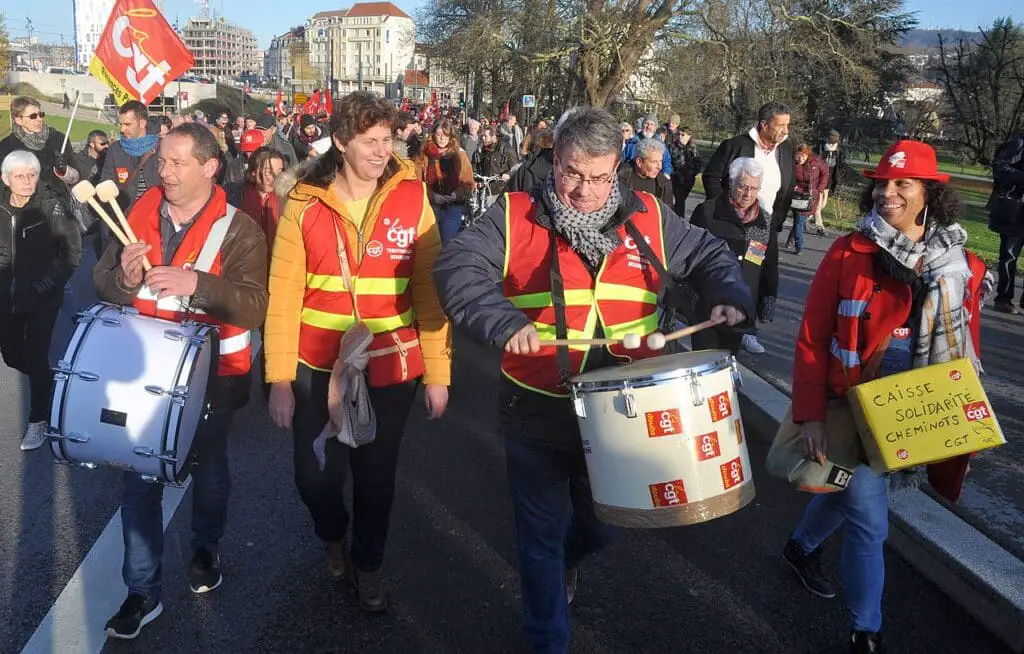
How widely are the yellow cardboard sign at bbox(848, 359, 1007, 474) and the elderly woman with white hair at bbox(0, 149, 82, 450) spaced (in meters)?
4.28

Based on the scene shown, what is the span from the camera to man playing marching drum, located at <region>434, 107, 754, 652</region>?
2.56 meters

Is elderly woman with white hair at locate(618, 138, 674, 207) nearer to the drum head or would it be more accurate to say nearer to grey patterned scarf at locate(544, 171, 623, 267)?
grey patterned scarf at locate(544, 171, 623, 267)

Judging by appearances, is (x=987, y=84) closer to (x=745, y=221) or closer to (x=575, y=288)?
(x=745, y=221)

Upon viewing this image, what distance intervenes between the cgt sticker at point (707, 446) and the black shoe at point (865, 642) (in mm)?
1237

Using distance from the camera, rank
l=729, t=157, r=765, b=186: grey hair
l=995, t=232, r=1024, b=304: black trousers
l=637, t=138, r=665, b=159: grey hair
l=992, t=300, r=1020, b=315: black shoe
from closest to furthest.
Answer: l=729, t=157, r=765, b=186: grey hair, l=637, t=138, r=665, b=159: grey hair, l=995, t=232, r=1024, b=304: black trousers, l=992, t=300, r=1020, b=315: black shoe

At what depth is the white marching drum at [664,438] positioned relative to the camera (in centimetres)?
230

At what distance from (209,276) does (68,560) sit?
166 centimetres

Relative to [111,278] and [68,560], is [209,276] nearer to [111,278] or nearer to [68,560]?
[111,278]

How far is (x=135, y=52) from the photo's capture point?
838 cm

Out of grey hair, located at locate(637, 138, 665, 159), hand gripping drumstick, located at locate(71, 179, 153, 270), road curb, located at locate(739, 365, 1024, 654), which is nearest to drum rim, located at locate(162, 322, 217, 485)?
hand gripping drumstick, located at locate(71, 179, 153, 270)

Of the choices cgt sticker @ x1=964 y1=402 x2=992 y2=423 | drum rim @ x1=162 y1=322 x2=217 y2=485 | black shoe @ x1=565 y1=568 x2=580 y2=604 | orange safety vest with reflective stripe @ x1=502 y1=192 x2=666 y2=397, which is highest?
orange safety vest with reflective stripe @ x1=502 y1=192 x2=666 y2=397

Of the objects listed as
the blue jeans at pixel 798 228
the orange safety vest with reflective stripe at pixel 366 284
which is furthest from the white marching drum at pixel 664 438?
the blue jeans at pixel 798 228

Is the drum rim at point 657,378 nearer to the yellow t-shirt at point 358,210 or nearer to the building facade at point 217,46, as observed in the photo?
the yellow t-shirt at point 358,210

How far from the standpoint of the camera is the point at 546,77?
3544cm
